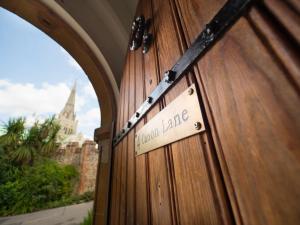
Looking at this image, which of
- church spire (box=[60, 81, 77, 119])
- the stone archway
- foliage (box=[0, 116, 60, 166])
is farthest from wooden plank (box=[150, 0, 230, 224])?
church spire (box=[60, 81, 77, 119])

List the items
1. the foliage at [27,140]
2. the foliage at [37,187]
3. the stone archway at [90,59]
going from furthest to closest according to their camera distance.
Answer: the foliage at [27,140]
the foliage at [37,187]
the stone archway at [90,59]

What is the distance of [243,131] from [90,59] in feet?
4.11

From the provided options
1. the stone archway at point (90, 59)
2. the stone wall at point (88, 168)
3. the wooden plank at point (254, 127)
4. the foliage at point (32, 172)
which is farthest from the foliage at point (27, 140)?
the wooden plank at point (254, 127)

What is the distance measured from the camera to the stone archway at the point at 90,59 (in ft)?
3.12

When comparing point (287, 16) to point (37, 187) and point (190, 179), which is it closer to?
point (190, 179)

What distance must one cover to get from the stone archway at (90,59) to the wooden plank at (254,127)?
0.88 m

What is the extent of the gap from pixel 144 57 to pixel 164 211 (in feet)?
1.58

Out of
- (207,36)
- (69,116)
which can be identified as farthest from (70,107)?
(207,36)

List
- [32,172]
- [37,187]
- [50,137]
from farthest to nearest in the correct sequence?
[50,137] → [32,172] → [37,187]

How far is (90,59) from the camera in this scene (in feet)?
3.83

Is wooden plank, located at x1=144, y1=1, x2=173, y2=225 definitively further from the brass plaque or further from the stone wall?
the stone wall

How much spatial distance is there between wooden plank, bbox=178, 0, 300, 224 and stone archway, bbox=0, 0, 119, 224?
0.88 meters

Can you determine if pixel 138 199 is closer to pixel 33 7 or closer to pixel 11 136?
pixel 33 7

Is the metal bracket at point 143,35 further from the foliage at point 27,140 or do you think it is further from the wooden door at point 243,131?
the foliage at point 27,140
